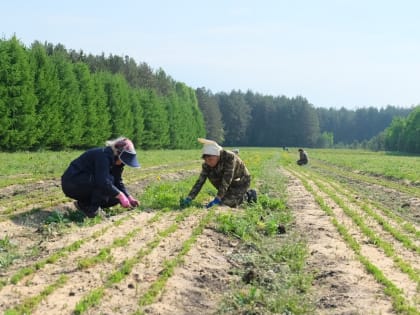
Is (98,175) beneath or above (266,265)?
above

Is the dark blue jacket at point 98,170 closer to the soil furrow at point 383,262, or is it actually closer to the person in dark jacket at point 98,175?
the person in dark jacket at point 98,175

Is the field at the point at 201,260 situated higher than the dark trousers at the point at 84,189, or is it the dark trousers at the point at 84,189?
the dark trousers at the point at 84,189

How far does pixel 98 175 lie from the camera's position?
873 cm

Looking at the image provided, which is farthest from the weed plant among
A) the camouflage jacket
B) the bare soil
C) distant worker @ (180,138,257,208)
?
the camouflage jacket

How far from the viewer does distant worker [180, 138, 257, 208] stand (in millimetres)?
10195

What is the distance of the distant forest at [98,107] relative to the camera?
31.8 m

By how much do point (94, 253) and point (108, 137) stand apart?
41455mm

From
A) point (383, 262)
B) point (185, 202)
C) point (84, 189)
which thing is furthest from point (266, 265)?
point (185, 202)

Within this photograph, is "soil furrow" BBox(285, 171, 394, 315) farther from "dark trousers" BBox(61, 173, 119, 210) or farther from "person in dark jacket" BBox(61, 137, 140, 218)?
"dark trousers" BBox(61, 173, 119, 210)

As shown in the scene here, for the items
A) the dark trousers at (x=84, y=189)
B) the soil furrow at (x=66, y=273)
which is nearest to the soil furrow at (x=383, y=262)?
the soil furrow at (x=66, y=273)

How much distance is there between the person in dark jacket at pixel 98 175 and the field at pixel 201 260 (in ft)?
1.18

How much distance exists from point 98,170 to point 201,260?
2.79m

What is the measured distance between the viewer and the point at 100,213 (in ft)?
30.7

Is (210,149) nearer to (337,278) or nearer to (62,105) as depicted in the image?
(337,278)
